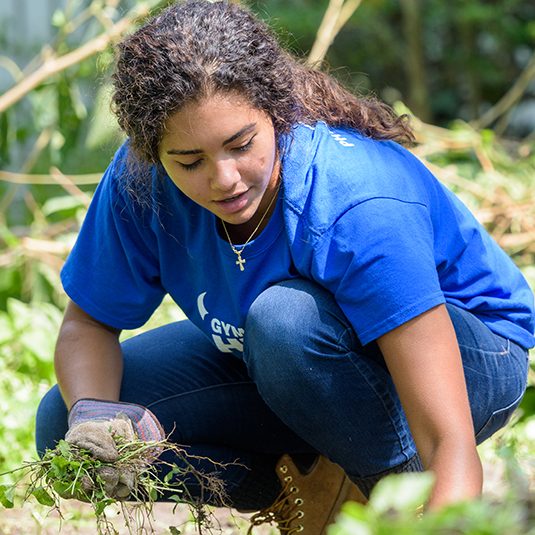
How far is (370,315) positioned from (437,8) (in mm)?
4883

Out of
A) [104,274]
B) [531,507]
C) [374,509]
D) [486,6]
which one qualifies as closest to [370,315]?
[104,274]

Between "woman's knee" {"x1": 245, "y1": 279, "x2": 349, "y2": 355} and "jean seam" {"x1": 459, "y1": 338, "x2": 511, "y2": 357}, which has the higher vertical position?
"woman's knee" {"x1": 245, "y1": 279, "x2": 349, "y2": 355}

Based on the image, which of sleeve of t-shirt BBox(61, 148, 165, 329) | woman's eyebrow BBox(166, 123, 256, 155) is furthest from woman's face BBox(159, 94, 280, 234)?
sleeve of t-shirt BBox(61, 148, 165, 329)

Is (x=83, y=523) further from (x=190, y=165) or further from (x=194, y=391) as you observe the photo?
(x=190, y=165)

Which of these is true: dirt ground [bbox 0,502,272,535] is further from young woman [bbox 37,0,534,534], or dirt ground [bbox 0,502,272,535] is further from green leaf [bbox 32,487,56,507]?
green leaf [bbox 32,487,56,507]

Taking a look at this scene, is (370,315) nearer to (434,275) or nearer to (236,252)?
(434,275)

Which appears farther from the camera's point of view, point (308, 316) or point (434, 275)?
point (308, 316)

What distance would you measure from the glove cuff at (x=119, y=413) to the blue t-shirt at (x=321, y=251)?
0.19m

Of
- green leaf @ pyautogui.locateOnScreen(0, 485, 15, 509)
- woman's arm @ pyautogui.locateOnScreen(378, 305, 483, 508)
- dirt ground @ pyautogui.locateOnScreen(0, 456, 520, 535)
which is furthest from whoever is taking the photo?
dirt ground @ pyautogui.locateOnScreen(0, 456, 520, 535)

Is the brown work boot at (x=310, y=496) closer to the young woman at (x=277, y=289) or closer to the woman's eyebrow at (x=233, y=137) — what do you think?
the young woman at (x=277, y=289)

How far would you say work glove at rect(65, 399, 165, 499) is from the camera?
65.2 inches

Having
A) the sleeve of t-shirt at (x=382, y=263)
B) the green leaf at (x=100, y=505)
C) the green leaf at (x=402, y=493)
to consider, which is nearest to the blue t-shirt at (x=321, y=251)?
the sleeve of t-shirt at (x=382, y=263)

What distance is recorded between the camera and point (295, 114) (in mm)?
1787

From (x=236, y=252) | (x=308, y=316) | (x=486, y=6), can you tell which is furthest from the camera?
(x=486, y=6)
